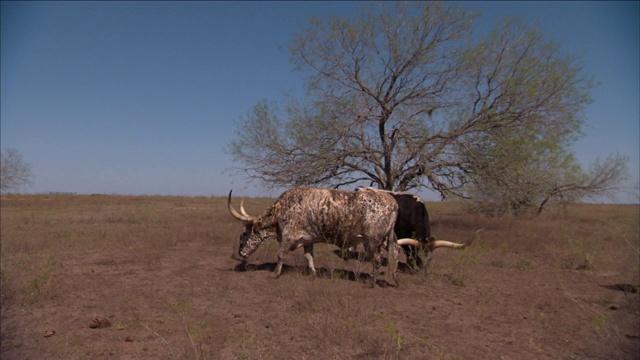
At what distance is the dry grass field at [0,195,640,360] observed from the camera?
4297 mm

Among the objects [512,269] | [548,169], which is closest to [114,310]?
[512,269]

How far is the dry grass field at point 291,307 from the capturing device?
4297 millimetres

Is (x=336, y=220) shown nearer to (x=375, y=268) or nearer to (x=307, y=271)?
(x=375, y=268)

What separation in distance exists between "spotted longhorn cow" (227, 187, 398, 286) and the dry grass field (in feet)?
1.95

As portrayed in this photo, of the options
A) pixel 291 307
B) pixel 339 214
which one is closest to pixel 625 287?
pixel 339 214

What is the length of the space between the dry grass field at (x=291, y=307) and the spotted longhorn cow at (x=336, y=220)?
595 millimetres

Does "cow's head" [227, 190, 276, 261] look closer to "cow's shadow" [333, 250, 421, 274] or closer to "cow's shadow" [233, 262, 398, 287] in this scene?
"cow's shadow" [233, 262, 398, 287]

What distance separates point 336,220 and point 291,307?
1.93 metres

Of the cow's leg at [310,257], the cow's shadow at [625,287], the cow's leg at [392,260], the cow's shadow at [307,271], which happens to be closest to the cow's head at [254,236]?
the cow's shadow at [307,271]

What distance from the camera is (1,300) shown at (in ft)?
17.3

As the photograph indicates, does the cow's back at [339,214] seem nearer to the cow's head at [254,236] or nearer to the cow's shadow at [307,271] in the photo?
the cow's head at [254,236]

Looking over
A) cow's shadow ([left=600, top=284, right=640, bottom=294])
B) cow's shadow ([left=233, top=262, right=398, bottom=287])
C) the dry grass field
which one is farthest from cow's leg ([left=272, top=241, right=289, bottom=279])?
cow's shadow ([left=600, top=284, right=640, bottom=294])

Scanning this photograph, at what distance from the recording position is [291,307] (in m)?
5.59

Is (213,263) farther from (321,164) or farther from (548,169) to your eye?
(548,169)
